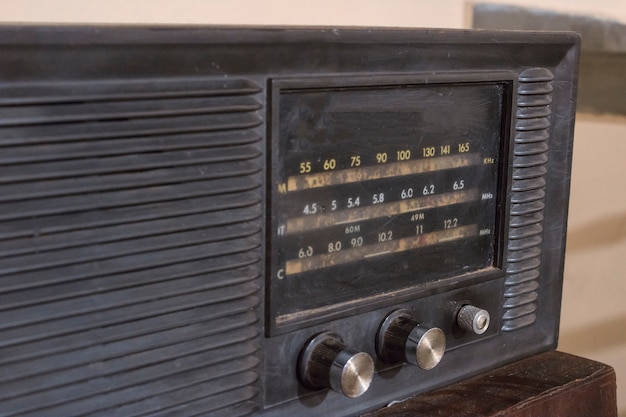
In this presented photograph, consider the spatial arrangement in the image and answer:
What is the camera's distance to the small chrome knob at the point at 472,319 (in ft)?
2.86

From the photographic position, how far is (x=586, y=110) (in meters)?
1.48

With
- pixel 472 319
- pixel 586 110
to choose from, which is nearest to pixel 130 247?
pixel 472 319

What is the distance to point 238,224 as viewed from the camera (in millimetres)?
714

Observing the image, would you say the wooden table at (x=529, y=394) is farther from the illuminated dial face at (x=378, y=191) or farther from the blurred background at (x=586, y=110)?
the blurred background at (x=586, y=110)

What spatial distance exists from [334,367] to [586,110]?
916mm

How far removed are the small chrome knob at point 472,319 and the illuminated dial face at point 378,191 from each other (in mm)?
42

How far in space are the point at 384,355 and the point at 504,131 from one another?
10.6 inches

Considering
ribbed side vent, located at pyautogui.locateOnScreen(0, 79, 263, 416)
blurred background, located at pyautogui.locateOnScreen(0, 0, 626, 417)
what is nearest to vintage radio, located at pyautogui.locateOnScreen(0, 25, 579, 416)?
ribbed side vent, located at pyautogui.locateOnScreen(0, 79, 263, 416)

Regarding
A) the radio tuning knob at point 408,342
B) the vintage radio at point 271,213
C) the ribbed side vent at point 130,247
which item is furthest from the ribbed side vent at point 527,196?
the ribbed side vent at point 130,247

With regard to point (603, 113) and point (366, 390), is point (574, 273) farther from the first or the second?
point (366, 390)

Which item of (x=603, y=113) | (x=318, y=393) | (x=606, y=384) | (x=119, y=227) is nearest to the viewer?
(x=119, y=227)

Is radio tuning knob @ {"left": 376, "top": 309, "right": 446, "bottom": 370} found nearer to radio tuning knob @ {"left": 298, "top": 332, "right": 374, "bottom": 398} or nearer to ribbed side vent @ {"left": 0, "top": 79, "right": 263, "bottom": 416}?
radio tuning knob @ {"left": 298, "top": 332, "right": 374, "bottom": 398}

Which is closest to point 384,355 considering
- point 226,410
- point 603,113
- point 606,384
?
point 226,410

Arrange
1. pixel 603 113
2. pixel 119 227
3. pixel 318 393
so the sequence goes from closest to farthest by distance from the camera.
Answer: pixel 119 227 → pixel 318 393 → pixel 603 113
